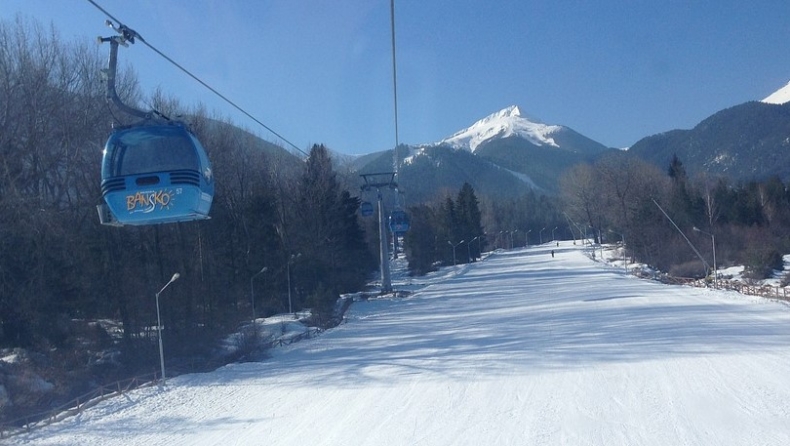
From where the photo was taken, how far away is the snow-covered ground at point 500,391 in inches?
449

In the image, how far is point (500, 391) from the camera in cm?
1504

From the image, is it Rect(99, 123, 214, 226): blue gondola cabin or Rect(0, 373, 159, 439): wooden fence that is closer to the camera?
Rect(99, 123, 214, 226): blue gondola cabin

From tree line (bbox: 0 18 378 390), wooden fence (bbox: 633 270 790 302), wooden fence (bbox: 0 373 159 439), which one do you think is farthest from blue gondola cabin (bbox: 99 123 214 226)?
wooden fence (bbox: 633 270 790 302)

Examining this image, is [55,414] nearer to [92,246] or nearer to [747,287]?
[92,246]

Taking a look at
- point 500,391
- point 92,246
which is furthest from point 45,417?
point 92,246

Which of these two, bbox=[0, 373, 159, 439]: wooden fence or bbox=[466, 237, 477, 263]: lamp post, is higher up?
bbox=[466, 237, 477, 263]: lamp post

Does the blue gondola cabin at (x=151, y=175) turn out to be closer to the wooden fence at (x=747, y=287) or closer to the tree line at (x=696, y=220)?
the wooden fence at (x=747, y=287)

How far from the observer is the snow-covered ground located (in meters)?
11.4

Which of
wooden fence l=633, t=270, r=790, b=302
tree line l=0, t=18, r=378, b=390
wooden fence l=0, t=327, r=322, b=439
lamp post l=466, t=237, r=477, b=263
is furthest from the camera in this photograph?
lamp post l=466, t=237, r=477, b=263

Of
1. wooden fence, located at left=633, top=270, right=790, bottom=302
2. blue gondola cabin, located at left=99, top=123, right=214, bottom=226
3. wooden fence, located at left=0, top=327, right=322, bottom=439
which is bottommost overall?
wooden fence, located at left=633, top=270, right=790, bottom=302

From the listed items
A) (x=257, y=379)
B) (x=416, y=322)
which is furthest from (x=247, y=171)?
(x=257, y=379)

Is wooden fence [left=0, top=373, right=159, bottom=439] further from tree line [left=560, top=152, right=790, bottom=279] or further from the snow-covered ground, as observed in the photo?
tree line [left=560, top=152, right=790, bottom=279]

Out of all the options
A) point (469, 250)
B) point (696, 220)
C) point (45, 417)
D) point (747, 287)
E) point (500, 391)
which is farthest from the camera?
point (469, 250)

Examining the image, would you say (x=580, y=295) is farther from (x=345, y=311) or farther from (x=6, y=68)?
(x=6, y=68)
